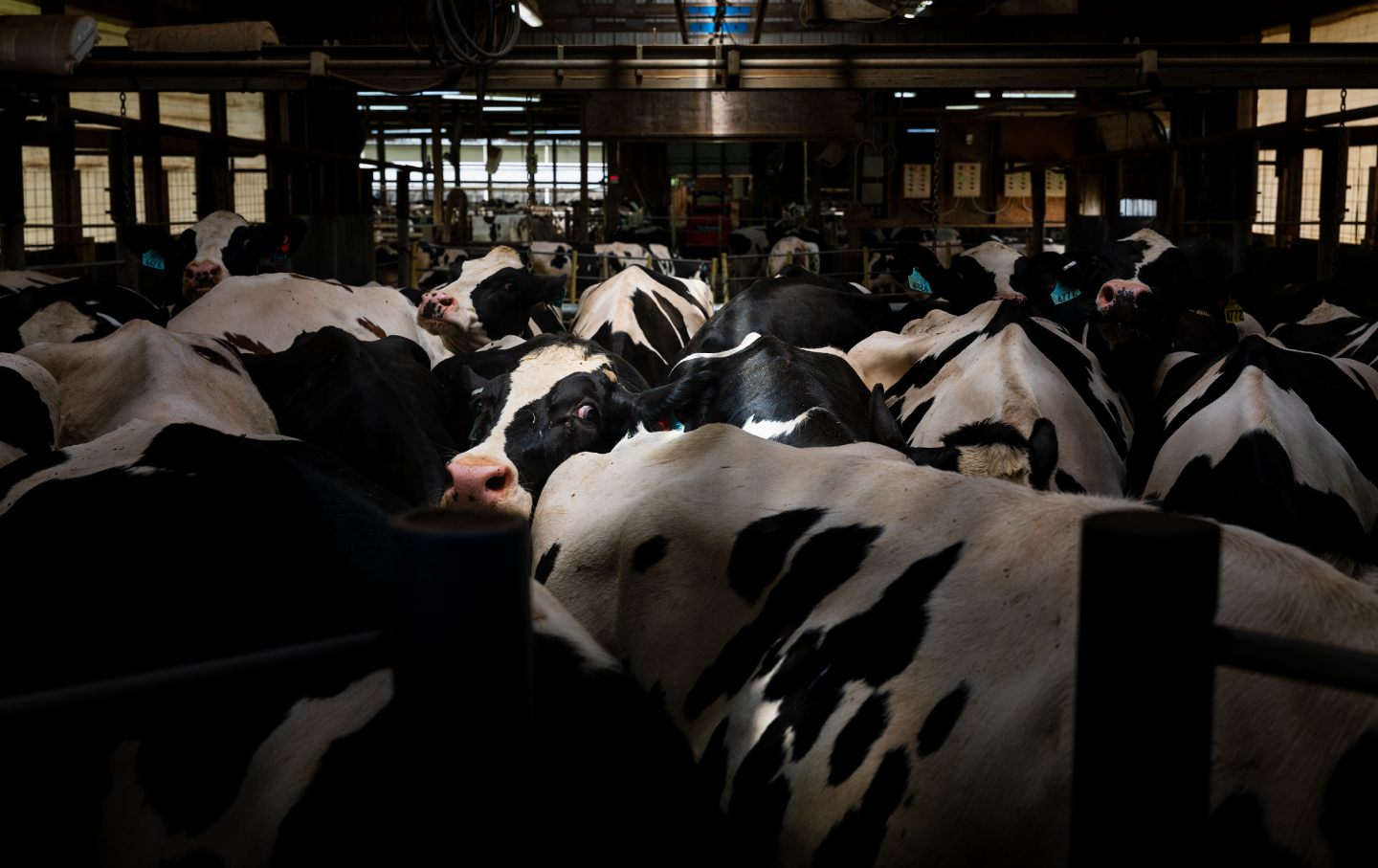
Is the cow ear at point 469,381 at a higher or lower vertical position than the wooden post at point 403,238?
lower

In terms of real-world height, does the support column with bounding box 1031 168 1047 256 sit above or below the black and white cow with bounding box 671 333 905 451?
above

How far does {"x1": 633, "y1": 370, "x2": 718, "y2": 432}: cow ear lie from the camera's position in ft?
15.6

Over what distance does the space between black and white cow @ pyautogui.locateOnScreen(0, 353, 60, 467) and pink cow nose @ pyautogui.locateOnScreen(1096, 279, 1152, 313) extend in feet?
16.0

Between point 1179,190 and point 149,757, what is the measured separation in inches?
441

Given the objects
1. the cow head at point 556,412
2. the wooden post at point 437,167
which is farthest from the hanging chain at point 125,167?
the wooden post at point 437,167

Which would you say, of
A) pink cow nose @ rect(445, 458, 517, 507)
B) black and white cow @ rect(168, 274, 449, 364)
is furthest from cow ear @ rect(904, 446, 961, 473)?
black and white cow @ rect(168, 274, 449, 364)

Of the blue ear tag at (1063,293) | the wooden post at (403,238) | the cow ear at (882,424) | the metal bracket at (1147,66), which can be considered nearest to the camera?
the cow ear at (882,424)

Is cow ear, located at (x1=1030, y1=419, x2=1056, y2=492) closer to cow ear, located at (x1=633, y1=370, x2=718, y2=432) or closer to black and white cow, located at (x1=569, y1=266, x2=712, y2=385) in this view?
cow ear, located at (x1=633, y1=370, x2=718, y2=432)

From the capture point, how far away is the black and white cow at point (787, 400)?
4363 mm

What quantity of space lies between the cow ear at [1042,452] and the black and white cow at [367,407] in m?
2.19

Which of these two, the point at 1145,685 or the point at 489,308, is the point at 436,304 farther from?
the point at 1145,685

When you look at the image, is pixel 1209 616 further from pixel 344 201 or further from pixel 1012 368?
pixel 344 201

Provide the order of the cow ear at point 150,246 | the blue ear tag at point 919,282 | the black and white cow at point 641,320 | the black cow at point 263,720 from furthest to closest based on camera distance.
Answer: the blue ear tag at point 919,282 < the cow ear at point 150,246 < the black and white cow at point 641,320 < the black cow at point 263,720

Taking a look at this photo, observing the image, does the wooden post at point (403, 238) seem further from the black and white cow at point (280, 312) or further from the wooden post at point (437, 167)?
the black and white cow at point (280, 312)
